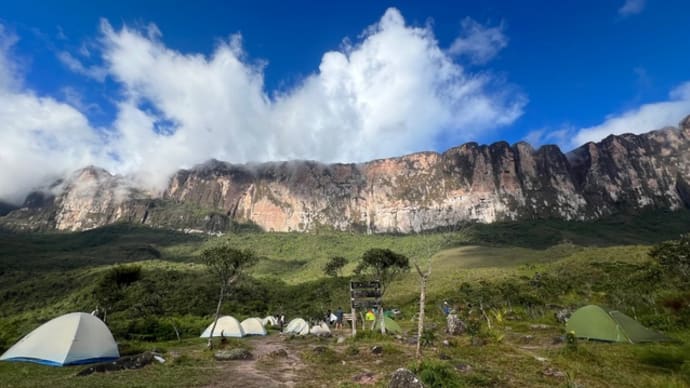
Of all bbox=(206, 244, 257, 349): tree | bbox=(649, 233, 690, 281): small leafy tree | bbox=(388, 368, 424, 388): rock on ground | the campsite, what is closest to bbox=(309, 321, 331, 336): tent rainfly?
the campsite

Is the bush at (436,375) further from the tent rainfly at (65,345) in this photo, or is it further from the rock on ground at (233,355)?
the tent rainfly at (65,345)

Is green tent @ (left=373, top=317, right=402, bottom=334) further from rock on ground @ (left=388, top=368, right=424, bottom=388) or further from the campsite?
rock on ground @ (left=388, top=368, right=424, bottom=388)

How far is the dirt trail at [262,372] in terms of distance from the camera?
11117 millimetres

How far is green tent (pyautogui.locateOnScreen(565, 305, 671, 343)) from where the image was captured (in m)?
14.3

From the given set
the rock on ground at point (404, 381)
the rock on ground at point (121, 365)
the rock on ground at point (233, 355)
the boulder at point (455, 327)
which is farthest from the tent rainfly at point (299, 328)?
the rock on ground at point (404, 381)

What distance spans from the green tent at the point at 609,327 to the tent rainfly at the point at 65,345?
2053cm

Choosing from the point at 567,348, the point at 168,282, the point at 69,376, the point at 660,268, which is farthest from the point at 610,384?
the point at 168,282

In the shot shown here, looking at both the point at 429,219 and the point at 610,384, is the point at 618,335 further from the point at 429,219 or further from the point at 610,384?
the point at 429,219

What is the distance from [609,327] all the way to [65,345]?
72.1 feet

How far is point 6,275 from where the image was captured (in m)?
86.9

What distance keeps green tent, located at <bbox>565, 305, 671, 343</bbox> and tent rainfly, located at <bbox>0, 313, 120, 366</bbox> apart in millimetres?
20532

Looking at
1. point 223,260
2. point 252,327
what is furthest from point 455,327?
point 252,327

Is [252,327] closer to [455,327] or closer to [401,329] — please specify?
[401,329]

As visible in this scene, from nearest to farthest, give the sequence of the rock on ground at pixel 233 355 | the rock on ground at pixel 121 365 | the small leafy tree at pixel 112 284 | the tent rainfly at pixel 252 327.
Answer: the rock on ground at pixel 121 365, the rock on ground at pixel 233 355, the tent rainfly at pixel 252 327, the small leafy tree at pixel 112 284
